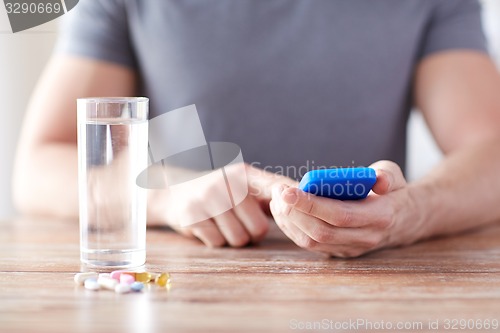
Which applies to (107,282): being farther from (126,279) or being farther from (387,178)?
(387,178)

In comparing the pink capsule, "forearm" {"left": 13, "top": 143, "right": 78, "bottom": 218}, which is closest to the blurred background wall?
"forearm" {"left": 13, "top": 143, "right": 78, "bottom": 218}

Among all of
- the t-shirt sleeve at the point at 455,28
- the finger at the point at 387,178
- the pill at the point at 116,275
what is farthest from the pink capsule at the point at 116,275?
the t-shirt sleeve at the point at 455,28

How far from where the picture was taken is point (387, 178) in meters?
0.92

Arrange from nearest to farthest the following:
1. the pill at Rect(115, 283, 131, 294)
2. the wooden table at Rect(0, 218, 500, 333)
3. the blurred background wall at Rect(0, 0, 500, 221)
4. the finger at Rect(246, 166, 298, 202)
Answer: the wooden table at Rect(0, 218, 500, 333) < the pill at Rect(115, 283, 131, 294) < the finger at Rect(246, 166, 298, 202) < the blurred background wall at Rect(0, 0, 500, 221)

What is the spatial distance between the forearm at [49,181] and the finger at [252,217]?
40 cm

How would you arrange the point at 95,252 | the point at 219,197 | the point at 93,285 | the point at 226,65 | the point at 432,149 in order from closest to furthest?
the point at 93,285, the point at 95,252, the point at 219,197, the point at 226,65, the point at 432,149

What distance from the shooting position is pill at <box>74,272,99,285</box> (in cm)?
83

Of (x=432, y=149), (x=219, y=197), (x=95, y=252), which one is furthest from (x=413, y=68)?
(x=432, y=149)

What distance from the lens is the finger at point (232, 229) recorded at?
1072 mm

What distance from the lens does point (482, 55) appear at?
5.10 ft

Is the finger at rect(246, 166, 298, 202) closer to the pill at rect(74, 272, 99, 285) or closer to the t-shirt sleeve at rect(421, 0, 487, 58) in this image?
the pill at rect(74, 272, 99, 285)

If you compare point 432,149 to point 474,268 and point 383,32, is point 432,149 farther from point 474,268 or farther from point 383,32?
point 474,268

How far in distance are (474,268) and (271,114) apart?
736 millimetres

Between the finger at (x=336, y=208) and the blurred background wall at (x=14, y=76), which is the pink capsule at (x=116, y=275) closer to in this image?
the finger at (x=336, y=208)
